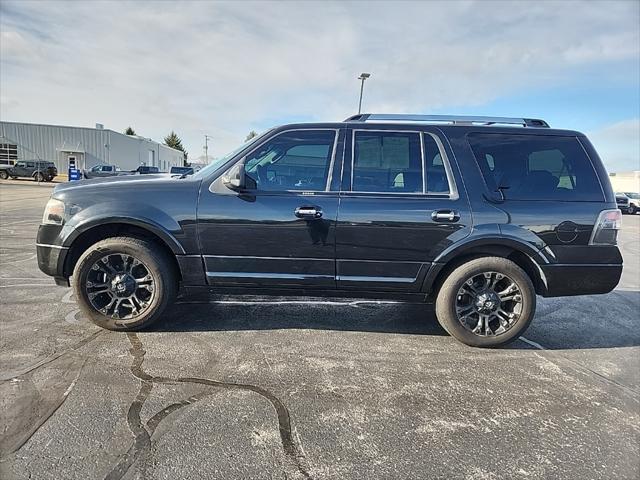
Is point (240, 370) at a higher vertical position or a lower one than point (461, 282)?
lower

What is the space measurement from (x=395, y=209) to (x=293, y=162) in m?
1.01

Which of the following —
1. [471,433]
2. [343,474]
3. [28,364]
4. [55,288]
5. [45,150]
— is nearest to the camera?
[343,474]

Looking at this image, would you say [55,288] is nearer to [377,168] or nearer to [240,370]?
[240,370]

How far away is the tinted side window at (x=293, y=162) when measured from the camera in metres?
3.57

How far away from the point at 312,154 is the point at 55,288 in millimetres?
3704

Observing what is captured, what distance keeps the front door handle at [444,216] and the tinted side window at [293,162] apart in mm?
996

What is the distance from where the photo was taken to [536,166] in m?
3.65

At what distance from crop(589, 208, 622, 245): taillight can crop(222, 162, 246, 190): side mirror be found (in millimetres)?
3112

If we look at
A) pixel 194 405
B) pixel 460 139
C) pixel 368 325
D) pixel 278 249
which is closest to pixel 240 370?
pixel 194 405

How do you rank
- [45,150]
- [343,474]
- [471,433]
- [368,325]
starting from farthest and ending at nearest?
1. [45,150]
2. [368,325]
3. [471,433]
4. [343,474]

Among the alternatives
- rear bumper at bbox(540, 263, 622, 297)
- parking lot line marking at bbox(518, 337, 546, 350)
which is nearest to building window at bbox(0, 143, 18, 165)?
parking lot line marking at bbox(518, 337, 546, 350)

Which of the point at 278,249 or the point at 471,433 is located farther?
the point at 278,249

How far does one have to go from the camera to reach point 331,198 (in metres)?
3.51

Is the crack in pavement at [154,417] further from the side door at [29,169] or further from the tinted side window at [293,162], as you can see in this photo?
the side door at [29,169]
